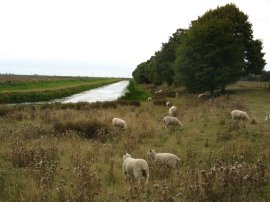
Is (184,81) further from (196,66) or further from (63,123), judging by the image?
(63,123)

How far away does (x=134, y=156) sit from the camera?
1504 centimetres

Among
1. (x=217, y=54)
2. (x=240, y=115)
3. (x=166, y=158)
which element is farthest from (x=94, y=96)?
(x=166, y=158)

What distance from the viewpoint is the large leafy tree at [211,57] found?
43.1m

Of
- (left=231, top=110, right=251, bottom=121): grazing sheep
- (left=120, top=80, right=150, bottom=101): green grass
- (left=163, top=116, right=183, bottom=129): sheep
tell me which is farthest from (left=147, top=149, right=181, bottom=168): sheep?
(left=120, top=80, right=150, bottom=101): green grass

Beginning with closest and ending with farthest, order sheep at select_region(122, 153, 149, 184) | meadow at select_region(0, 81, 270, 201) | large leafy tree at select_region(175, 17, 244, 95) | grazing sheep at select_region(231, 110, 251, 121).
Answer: meadow at select_region(0, 81, 270, 201)
sheep at select_region(122, 153, 149, 184)
grazing sheep at select_region(231, 110, 251, 121)
large leafy tree at select_region(175, 17, 244, 95)

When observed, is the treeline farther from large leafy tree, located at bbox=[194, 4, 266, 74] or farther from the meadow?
the meadow

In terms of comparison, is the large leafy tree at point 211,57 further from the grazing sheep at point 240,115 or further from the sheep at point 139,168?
the sheep at point 139,168

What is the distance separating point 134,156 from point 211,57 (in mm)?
30351

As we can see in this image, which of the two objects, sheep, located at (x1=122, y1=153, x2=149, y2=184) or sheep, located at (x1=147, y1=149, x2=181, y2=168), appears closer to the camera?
sheep, located at (x1=122, y1=153, x2=149, y2=184)

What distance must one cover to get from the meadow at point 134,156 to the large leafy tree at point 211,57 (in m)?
15.9

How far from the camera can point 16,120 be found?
27.4m

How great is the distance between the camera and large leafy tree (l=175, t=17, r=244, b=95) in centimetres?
4309

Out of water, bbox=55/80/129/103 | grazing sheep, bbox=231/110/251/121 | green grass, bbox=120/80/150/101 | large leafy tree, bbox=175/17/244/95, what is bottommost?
water, bbox=55/80/129/103

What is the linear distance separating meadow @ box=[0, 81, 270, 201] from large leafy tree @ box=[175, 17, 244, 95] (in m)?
15.9
